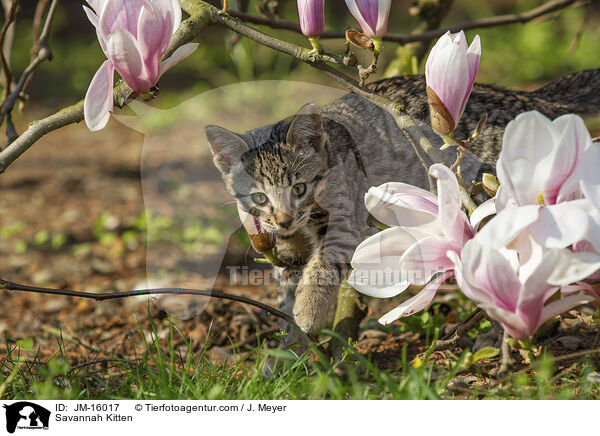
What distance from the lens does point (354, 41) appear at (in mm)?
1310

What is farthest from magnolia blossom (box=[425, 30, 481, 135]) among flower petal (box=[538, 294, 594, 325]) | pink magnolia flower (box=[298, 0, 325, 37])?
flower petal (box=[538, 294, 594, 325])

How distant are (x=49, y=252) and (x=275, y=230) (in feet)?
5.60

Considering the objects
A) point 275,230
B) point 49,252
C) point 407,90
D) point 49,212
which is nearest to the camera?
point 275,230

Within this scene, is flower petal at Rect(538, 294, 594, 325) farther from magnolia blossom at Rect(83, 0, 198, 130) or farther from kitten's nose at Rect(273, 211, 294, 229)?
kitten's nose at Rect(273, 211, 294, 229)

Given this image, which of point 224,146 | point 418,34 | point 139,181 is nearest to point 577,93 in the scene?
point 418,34

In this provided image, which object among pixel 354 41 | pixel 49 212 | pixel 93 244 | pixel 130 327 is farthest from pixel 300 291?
pixel 49 212

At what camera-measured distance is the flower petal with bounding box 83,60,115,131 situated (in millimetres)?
1216

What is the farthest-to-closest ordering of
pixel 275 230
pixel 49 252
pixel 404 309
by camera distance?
pixel 49 252, pixel 275 230, pixel 404 309

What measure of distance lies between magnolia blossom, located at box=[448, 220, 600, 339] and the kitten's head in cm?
102

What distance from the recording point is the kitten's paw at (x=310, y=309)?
6.15 feet

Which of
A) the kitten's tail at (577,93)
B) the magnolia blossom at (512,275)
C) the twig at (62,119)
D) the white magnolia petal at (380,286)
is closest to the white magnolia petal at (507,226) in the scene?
the magnolia blossom at (512,275)

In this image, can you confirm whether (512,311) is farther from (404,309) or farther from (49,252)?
(49,252)
